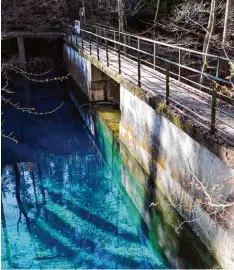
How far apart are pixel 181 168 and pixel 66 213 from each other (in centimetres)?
278

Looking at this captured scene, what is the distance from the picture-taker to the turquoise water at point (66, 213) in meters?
6.01

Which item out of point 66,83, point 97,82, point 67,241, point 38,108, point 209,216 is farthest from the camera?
point 66,83

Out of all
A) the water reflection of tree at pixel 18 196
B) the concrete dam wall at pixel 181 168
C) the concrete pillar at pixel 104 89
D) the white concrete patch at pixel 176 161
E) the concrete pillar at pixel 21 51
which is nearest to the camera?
the concrete dam wall at pixel 181 168

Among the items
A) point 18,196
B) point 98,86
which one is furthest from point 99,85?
point 18,196

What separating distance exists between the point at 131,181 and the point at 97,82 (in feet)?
21.3

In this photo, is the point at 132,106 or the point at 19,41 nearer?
the point at 132,106

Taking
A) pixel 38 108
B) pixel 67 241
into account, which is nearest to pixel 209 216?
pixel 67 241

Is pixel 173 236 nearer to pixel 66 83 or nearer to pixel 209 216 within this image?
pixel 209 216

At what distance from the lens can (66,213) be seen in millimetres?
7262

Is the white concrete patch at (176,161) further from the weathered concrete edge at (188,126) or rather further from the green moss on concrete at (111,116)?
the green moss on concrete at (111,116)

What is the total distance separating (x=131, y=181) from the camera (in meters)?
8.68

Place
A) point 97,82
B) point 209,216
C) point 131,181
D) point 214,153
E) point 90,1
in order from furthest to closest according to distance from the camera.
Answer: point 90,1 → point 97,82 → point 131,181 → point 209,216 → point 214,153

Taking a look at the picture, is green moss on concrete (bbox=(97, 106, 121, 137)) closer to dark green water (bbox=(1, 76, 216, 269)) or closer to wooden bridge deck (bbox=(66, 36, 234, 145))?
dark green water (bbox=(1, 76, 216, 269))

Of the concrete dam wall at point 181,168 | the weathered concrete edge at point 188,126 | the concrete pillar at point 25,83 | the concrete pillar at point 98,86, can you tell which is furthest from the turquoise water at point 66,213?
the concrete pillar at point 25,83
